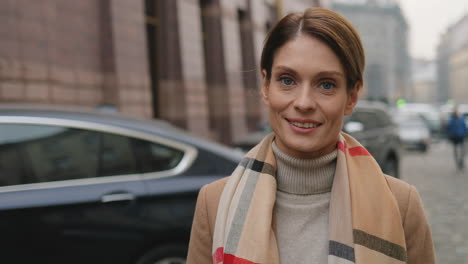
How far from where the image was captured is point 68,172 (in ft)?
11.1

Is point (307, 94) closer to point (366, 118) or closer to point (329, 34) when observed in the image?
point (329, 34)

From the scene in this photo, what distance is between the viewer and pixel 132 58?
11680 millimetres

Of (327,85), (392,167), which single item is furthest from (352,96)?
(392,167)

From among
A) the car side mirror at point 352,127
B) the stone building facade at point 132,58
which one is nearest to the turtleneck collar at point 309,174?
the stone building facade at point 132,58

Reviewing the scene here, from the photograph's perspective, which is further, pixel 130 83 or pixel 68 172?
pixel 130 83

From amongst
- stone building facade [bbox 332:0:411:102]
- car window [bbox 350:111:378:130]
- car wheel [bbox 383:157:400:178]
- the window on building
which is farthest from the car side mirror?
stone building facade [bbox 332:0:411:102]

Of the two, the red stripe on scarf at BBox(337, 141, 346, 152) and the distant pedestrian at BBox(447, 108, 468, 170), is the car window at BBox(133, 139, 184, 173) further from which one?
the distant pedestrian at BBox(447, 108, 468, 170)

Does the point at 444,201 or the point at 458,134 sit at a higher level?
the point at 458,134

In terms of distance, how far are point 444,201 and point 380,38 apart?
299 ft

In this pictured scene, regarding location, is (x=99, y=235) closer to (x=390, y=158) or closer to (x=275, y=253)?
(x=275, y=253)

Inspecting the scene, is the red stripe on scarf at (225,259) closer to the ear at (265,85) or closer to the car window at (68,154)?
the ear at (265,85)

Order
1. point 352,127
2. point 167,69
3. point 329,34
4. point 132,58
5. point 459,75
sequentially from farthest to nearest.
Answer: point 459,75 → point 167,69 → point 132,58 → point 352,127 → point 329,34

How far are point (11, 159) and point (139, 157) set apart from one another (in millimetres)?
859

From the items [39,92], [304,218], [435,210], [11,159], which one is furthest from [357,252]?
[39,92]
